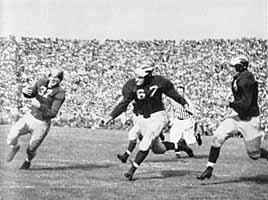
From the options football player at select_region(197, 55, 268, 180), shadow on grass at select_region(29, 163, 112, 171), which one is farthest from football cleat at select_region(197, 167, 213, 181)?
shadow on grass at select_region(29, 163, 112, 171)

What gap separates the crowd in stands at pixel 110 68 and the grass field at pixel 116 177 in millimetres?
3130

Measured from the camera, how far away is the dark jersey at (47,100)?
7.25 meters

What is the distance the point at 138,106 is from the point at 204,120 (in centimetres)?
614

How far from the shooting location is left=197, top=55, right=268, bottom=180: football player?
673cm

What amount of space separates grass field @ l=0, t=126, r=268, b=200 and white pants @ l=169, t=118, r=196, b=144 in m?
0.23

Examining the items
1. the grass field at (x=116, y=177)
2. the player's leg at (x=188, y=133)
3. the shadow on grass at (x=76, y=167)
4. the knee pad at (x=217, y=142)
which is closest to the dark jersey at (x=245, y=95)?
the knee pad at (x=217, y=142)

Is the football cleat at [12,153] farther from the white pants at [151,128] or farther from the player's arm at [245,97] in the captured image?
the player's arm at [245,97]

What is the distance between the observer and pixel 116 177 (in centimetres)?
718

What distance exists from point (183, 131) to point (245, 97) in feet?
9.67

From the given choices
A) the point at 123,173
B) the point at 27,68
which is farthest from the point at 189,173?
the point at 27,68

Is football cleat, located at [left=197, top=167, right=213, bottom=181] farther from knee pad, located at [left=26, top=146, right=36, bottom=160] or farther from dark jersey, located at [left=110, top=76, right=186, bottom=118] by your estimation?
knee pad, located at [left=26, top=146, right=36, bottom=160]

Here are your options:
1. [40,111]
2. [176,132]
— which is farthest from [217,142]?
[176,132]

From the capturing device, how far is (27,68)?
1380cm

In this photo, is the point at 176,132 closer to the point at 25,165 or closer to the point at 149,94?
the point at 149,94
